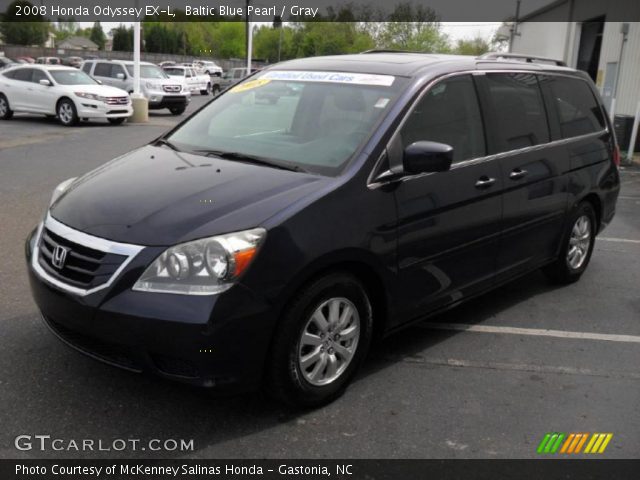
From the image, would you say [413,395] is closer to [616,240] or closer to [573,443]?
[573,443]

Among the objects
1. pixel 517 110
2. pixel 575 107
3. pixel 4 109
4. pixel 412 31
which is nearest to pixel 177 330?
pixel 517 110

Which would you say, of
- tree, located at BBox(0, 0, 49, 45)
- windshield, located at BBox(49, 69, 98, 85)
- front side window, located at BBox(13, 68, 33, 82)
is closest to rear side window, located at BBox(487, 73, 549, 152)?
windshield, located at BBox(49, 69, 98, 85)

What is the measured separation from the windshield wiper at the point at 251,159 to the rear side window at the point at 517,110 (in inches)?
63.3

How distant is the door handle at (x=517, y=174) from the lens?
452 cm

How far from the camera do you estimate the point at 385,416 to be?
3416 mm

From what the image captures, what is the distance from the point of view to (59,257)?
323 cm

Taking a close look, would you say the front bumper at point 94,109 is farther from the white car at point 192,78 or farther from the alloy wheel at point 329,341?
the white car at point 192,78

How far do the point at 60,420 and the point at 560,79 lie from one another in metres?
4.43

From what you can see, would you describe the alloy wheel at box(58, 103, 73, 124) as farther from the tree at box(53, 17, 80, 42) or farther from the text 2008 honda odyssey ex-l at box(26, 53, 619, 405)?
the tree at box(53, 17, 80, 42)

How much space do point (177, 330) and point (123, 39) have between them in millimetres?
85899

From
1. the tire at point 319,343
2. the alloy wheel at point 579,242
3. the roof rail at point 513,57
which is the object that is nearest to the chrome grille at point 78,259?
the tire at point 319,343

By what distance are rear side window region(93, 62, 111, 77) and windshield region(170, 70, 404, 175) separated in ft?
69.6

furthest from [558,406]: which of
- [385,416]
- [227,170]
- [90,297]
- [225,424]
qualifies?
[90,297]
